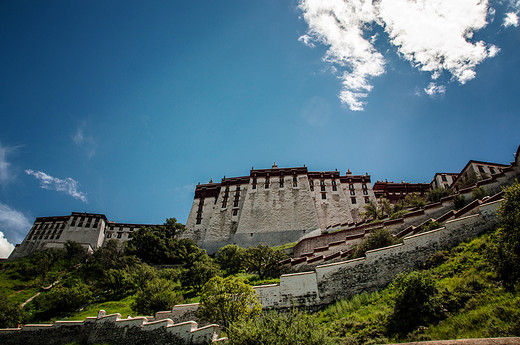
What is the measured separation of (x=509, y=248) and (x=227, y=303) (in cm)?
1353

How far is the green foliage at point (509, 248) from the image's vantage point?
38.2 ft

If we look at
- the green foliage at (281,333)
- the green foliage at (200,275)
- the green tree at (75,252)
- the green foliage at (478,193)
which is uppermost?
the green tree at (75,252)

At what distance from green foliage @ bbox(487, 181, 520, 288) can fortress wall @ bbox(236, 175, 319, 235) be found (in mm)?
42246

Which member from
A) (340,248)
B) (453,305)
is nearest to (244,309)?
(453,305)

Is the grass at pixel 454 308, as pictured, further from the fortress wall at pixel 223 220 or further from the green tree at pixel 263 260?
the fortress wall at pixel 223 220

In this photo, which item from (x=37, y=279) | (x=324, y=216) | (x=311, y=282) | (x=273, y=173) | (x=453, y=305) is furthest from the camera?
(x=273, y=173)

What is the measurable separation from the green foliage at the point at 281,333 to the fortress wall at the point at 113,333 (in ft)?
18.6

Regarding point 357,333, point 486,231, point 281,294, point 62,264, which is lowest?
point 357,333

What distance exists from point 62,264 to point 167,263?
21.8m

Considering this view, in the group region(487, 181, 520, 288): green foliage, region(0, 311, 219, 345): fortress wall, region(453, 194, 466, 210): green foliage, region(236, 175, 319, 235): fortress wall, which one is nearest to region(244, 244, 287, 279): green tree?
region(0, 311, 219, 345): fortress wall

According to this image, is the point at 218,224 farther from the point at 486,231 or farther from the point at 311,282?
the point at 486,231

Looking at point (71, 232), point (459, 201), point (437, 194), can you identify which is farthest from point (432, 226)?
point (71, 232)

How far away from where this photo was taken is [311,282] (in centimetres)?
1991

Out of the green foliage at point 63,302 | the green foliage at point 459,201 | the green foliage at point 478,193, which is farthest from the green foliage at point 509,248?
the green foliage at point 63,302
